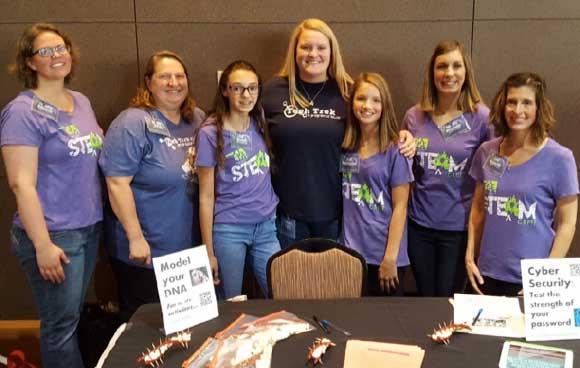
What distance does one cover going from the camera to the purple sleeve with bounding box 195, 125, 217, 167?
7.43 feet

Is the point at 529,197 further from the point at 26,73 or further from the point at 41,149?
the point at 26,73

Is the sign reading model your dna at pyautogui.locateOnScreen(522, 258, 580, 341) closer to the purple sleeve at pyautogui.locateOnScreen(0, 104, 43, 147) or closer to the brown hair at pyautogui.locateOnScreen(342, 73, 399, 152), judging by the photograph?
the brown hair at pyautogui.locateOnScreen(342, 73, 399, 152)

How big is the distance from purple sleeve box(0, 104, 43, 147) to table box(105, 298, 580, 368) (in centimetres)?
89

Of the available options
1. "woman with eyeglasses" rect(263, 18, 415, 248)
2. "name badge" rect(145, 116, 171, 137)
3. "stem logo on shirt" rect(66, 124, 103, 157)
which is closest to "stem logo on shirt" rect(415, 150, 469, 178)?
"woman with eyeglasses" rect(263, 18, 415, 248)

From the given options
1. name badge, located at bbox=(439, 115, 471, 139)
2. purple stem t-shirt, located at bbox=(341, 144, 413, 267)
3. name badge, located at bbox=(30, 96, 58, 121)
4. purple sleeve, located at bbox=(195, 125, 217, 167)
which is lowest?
purple stem t-shirt, located at bbox=(341, 144, 413, 267)

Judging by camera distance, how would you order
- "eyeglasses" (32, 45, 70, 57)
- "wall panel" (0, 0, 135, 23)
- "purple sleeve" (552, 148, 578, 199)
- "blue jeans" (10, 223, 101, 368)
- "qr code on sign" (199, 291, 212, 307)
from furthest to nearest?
"wall panel" (0, 0, 135, 23) < "blue jeans" (10, 223, 101, 368) < "eyeglasses" (32, 45, 70, 57) < "purple sleeve" (552, 148, 578, 199) < "qr code on sign" (199, 291, 212, 307)

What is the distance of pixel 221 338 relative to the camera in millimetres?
1524

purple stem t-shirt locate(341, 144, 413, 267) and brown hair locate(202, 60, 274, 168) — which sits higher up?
brown hair locate(202, 60, 274, 168)

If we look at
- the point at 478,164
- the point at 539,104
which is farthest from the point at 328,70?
the point at 539,104

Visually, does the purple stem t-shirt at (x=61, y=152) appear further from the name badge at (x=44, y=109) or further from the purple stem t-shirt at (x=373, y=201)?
the purple stem t-shirt at (x=373, y=201)

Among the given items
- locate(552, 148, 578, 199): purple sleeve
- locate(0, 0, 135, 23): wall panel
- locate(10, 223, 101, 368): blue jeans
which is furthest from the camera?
locate(0, 0, 135, 23): wall panel

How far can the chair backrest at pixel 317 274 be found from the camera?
2.05m

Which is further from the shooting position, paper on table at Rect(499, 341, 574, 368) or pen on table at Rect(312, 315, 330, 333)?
pen on table at Rect(312, 315, 330, 333)

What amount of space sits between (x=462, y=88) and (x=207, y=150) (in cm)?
128
